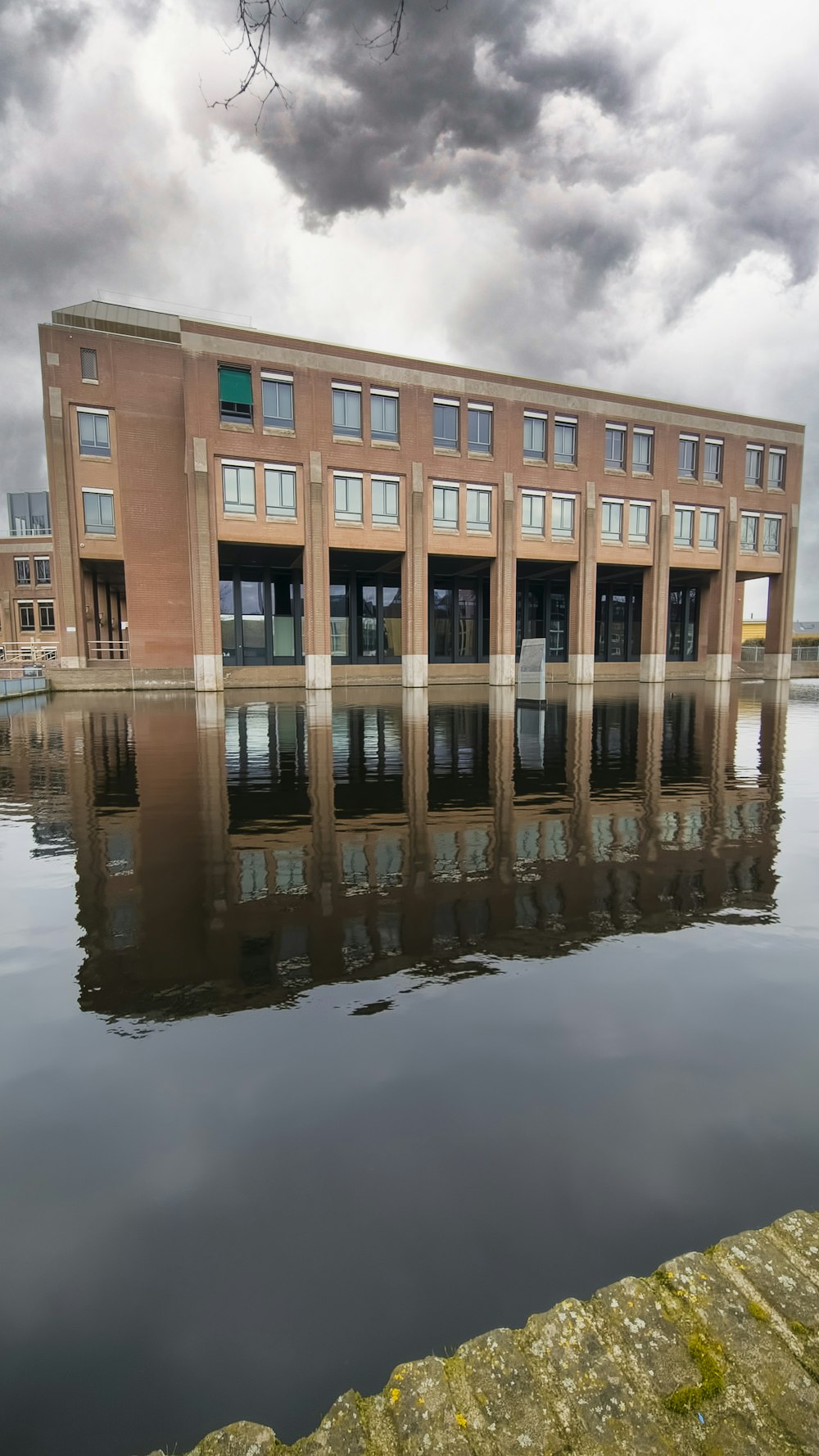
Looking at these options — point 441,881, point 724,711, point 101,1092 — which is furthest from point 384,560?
point 101,1092

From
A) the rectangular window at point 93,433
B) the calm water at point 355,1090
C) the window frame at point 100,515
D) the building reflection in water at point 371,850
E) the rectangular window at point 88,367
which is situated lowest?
the calm water at point 355,1090

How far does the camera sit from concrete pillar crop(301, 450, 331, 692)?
31.1 m

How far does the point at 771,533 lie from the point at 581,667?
16.6 meters

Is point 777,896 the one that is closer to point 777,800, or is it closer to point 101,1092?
point 777,800

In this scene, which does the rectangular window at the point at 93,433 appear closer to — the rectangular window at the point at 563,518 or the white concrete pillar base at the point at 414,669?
the white concrete pillar base at the point at 414,669

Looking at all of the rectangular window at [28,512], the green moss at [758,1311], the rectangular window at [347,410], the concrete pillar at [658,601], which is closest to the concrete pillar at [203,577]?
the rectangular window at [347,410]

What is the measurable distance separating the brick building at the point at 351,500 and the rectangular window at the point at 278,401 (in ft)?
0.36

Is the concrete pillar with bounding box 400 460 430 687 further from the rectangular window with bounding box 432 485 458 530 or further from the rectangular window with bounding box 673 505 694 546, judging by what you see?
the rectangular window with bounding box 673 505 694 546

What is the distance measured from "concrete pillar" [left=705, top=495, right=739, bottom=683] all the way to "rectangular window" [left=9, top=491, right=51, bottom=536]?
69.6m

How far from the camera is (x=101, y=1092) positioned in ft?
10.2

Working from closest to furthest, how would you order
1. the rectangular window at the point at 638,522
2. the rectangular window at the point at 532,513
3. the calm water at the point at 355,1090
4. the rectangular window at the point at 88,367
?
the calm water at the point at 355,1090, the rectangular window at the point at 88,367, the rectangular window at the point at 532,513, the rectangular window at the point at 638,522

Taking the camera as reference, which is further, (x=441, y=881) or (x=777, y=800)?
(x=777, y=800)

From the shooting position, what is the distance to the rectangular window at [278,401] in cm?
3072

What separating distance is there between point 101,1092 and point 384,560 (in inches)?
1391
